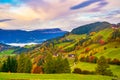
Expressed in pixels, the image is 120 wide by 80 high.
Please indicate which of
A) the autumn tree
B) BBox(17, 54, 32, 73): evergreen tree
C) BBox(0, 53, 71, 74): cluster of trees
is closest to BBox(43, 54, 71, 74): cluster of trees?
BBox(0, 53, 71, 74): cluster of trees

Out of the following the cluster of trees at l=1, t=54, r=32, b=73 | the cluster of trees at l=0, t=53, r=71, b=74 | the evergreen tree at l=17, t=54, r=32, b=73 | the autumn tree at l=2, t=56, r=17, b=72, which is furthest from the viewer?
Result: the evergreen tree at l=17, t=54, r=32, b=73

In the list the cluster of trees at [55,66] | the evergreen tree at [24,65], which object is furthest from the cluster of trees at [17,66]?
the cluster of trees at [55,66]

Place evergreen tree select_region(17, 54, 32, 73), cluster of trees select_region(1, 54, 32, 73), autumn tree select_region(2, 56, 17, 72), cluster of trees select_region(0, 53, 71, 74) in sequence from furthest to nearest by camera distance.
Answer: evergreen tree select_region(17, 54, 32, 73), cluster of trees select_region(1, 54, 32, 73), autumn tree select_region(2, 56, 17, 72), cluster of trees select_region(0, 53, 71, 74)

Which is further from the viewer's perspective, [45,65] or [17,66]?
[17,66]

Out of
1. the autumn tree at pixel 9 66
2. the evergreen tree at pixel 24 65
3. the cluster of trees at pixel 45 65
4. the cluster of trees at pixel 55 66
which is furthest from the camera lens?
the evergreen tree at pixel 24 65

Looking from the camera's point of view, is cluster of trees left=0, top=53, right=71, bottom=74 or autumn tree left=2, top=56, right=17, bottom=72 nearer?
cluster of trees left=0, top=53, right=71, bottom=74

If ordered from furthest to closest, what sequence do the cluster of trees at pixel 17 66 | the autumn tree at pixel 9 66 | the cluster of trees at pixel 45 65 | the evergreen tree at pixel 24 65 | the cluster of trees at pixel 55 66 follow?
the evergreen tree at pixel 24 65, the cluster of trees at pixel 17 66, the autumn tree at pixel 9 66, the cluster of trees at pixel 45 65, the cluster of trees at pixel 55 66

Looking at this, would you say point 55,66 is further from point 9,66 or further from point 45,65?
point 9,66

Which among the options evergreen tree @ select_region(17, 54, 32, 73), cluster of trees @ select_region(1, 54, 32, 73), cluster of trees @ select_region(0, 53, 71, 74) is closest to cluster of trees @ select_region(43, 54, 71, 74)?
cluster of trees @ select_region(0, 53, 71, 74)

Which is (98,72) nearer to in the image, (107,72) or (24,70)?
(107,72)

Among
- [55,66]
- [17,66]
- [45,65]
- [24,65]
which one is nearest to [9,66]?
[17,66]

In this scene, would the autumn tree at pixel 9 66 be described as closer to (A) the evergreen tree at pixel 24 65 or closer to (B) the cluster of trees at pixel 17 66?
(B) the cluster of trees at pixel 17 66

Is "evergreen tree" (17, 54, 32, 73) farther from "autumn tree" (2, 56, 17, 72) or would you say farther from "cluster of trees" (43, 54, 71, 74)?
"cluster of trees" (43, 54, 71, 74)

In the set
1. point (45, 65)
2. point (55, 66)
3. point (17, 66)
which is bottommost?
point (55, 66)
